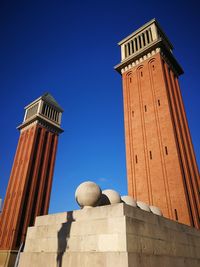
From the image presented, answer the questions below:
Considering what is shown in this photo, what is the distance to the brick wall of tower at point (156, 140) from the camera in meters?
17.5

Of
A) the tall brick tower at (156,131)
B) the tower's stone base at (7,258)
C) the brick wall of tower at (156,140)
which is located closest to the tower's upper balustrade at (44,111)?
the tall brick tower at (156,131)

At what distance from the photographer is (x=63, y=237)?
8.91 metres

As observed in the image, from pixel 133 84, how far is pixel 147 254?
21538 millimetres

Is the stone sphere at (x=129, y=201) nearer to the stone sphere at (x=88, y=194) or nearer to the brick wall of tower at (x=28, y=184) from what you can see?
the stone sphere at (x=88, y=194)

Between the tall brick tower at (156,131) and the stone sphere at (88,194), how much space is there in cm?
993

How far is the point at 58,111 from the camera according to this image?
46.3 meters

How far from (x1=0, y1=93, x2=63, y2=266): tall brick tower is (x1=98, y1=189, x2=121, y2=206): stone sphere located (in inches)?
981

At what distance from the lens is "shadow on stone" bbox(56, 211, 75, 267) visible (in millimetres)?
8379

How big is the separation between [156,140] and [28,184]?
23817 millimetres

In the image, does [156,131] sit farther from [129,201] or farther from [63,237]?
[63,237]

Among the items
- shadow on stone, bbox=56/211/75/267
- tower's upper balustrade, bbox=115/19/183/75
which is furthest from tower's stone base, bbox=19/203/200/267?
tower's upper balustrade, bbox=115/19/183/75

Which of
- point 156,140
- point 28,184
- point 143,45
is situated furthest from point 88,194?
point 28,184

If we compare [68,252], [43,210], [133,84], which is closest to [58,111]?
[43,210]

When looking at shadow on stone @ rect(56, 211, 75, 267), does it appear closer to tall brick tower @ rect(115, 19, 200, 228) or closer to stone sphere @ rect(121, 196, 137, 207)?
stone sphere @ rect(121, 196, 137, 207)
